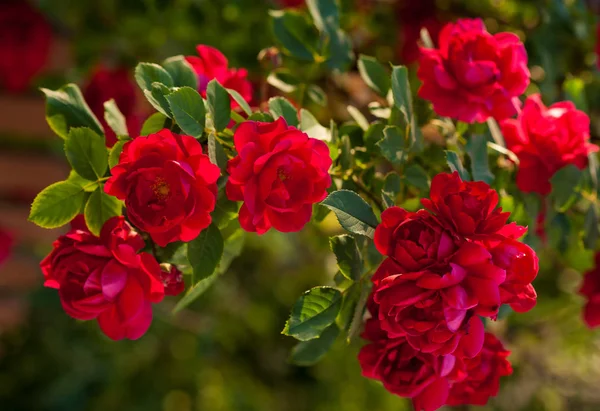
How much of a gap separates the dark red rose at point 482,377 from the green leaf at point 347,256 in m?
0.13

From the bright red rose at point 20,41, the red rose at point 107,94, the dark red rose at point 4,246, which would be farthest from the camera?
the bright red rose at point 20,41

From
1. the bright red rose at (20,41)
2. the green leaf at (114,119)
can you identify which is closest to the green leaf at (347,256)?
the green leaf at (114,119)

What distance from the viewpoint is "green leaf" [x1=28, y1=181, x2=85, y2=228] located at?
546 mm

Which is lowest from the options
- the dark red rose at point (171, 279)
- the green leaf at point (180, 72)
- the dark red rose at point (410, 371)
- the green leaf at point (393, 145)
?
the dark red rose at point (410, 371)

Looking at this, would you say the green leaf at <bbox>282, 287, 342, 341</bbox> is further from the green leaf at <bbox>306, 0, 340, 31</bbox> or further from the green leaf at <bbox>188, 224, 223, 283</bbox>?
the green leaf at <bbox>306, 0, 340, 31</bbox>

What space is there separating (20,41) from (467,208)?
110 centimetres

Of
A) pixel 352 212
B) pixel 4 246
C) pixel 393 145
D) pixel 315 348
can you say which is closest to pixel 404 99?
pixel 393 145

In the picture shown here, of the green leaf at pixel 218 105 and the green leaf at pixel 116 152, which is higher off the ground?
the green leaf at pixel 218 105

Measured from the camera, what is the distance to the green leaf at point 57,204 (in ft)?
1.79

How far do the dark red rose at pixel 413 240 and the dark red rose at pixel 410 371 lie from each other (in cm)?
8

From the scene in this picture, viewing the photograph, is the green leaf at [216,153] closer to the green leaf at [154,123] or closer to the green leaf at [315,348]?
the green leaf at [154,123]

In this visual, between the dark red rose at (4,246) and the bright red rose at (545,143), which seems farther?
the dark red rose at (4,246)

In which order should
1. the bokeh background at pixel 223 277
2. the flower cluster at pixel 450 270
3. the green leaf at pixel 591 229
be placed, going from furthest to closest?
1. the bokeh background at pixel 223 277
2. the green leaf at pixel 591 229
3. the flower cluster at pixel 450 270

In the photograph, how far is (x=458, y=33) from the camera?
640 mm
